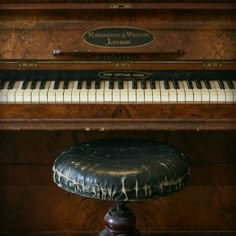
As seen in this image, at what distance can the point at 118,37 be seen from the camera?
1812 mm

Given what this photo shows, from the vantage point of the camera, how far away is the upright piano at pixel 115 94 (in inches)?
66.7

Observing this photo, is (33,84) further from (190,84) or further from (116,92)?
(190,84)

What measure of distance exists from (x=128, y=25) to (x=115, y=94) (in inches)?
11.1

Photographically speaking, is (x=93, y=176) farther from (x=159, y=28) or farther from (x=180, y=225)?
(x=180, y=225)

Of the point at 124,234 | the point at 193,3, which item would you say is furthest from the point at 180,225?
the point at 193,3

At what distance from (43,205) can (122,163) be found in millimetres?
735

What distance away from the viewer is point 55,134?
1974 mm

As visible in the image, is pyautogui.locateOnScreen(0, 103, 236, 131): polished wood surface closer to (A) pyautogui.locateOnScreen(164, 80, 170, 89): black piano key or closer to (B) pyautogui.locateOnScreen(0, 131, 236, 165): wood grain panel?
(A) pyautogui.locateOnScreen(164, 80, 170, 89): black piano key

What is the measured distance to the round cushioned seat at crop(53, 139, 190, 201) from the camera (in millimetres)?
1406

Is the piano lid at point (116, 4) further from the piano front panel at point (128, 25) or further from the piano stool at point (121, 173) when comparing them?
the piano stool at point (121, 173)

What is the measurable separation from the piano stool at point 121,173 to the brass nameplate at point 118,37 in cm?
38

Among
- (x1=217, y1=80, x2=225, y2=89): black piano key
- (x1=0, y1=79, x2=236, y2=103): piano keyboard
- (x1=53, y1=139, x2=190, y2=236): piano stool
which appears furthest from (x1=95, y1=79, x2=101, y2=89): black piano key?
(x1=217, y1=80, x2=225, y2=89): black piano key

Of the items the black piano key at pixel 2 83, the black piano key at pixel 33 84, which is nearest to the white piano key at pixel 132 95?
the black piano key at pixel 33 84

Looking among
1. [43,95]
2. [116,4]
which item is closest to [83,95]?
[43,95]
